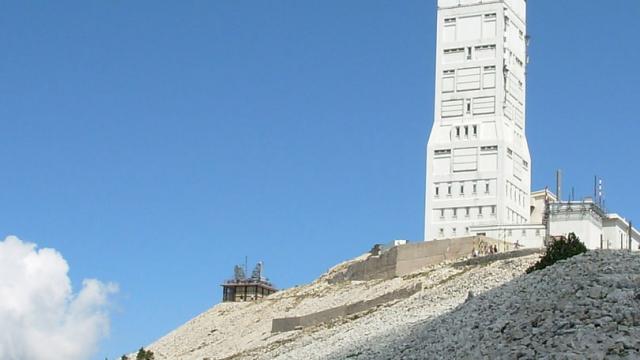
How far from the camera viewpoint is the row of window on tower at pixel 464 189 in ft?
325

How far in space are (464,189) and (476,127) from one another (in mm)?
4636

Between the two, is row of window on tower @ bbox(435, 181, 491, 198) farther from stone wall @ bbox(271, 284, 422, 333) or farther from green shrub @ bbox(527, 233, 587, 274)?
green shrub @ bbox(527, 233, 587, 274)

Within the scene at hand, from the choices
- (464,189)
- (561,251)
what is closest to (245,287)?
(464,189)

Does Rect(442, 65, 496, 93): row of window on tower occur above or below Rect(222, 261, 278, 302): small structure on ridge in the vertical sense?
above

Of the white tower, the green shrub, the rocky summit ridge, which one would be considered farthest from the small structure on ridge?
the green shrub

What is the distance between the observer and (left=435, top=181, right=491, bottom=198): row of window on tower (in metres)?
99.1

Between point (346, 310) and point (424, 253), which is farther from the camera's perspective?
point (424, 253)

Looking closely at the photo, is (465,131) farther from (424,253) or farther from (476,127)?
(424,253)

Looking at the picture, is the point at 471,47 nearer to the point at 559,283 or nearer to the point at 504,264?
the point at 504,264

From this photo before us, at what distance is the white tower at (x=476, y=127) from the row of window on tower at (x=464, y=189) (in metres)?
0.07

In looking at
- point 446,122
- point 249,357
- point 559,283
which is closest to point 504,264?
point 249,357

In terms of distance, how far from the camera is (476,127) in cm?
10019

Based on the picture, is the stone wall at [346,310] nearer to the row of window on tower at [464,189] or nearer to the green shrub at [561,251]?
the green shrub at [561,251]

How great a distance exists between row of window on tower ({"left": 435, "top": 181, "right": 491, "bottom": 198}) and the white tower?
0.07 meters
